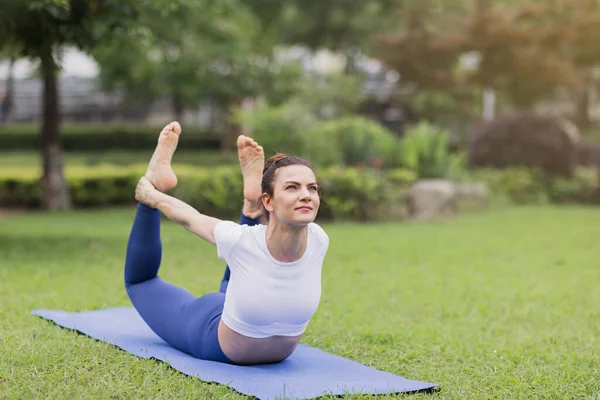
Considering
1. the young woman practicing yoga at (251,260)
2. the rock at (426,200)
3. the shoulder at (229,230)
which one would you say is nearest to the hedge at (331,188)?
the rock at (426,200)

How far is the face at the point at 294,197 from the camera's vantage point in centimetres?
364

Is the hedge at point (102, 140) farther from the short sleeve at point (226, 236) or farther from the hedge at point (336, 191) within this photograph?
the short sleeve at point (226, 236)

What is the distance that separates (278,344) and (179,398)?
621mm

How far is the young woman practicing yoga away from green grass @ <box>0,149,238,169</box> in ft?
54.7

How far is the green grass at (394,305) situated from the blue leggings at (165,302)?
0.23m

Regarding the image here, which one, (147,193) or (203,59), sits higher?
(203,59)

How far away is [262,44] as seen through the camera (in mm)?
21078

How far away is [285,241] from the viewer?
3719 millimetres

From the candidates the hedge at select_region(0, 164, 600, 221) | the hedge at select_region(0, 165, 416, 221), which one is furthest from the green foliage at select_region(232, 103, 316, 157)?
the hedge at select_region(0, 165, 416, 221)

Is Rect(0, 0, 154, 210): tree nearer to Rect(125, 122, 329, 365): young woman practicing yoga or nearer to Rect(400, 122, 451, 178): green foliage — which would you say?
Rect(125, 122, 329, 365): young woman practicing yoga

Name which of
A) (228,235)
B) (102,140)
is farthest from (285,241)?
(102,140)

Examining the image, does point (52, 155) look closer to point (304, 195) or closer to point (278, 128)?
point (278, 128)

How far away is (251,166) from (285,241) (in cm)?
70

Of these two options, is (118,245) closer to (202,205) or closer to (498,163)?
(202,205)
